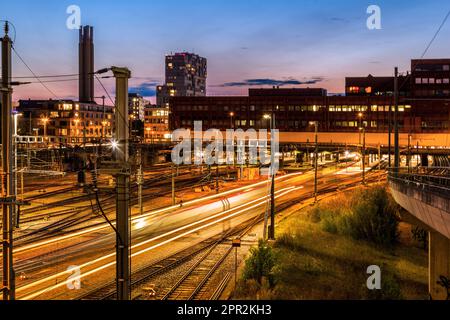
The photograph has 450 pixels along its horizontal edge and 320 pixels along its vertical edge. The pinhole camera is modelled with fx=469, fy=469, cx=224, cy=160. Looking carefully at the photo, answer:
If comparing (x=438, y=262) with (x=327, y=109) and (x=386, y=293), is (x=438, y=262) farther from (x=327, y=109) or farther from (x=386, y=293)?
(x=327, y=109)

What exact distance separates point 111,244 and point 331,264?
10500 mm

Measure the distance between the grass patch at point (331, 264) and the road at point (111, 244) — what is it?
12.6ft

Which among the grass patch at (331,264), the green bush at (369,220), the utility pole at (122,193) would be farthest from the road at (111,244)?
the utility pole at (122,193)

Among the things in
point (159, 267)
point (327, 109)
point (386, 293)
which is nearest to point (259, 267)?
point (159, 267)

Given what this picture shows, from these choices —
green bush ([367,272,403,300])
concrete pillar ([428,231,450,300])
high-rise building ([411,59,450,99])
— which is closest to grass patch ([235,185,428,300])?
green bush ([367,272,403,300])

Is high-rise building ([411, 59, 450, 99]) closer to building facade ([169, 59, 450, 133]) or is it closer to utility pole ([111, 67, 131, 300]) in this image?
building facade ([169, 59, 450, 133])

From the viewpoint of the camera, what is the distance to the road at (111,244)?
16922 mm

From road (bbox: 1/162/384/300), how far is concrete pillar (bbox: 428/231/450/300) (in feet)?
33.1

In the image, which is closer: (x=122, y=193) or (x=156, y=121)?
(x=122, y=193)

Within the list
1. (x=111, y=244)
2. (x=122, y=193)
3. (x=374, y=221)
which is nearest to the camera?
(x=122, y=193)

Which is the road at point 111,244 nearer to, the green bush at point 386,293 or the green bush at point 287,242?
the green bush at point 287,242

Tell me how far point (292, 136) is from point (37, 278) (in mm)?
63859

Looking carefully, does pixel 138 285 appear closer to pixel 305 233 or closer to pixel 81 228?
pixel 81 228

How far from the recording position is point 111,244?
75.0 feet
